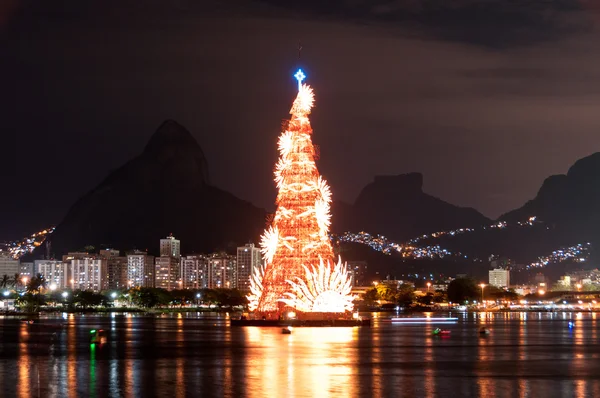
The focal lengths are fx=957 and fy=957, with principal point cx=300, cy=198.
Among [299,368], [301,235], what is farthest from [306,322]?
[299,368]

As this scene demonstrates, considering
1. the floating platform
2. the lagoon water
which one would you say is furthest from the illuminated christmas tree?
the lagoon water

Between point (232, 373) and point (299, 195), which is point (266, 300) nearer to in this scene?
point (299, 195)

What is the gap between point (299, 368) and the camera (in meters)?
45.2

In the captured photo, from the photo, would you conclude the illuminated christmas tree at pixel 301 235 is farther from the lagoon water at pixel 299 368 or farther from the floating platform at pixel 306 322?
the lagoon water at pixel 299 368

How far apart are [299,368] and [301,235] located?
36.4 metres

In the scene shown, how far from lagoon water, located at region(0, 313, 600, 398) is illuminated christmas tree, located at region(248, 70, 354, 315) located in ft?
25.5

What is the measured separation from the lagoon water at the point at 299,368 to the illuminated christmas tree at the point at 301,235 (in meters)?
7.77

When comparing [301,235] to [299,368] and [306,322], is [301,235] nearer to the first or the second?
[306,322]

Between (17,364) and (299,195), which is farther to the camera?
(299,195)

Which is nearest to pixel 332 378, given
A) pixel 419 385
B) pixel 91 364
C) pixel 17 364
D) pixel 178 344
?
pixel 419 385

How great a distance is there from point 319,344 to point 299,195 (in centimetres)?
2152

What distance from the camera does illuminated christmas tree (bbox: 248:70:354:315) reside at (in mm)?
80938

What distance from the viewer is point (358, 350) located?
193ft

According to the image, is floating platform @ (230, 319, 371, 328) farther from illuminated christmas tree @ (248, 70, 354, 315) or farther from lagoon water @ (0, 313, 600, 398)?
lagoon water @ (0, 313, 600, 398)
